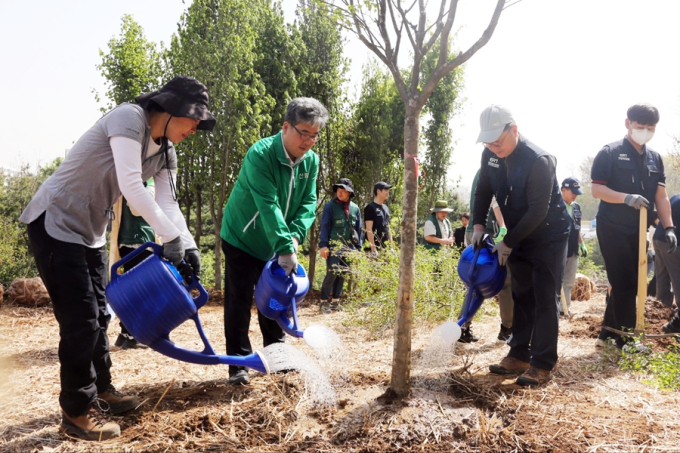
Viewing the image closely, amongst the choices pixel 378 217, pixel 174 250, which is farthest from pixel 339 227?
pixel 174 250

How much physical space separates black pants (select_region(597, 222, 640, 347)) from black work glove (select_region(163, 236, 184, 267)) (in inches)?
135

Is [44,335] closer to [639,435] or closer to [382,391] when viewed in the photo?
[382,391]

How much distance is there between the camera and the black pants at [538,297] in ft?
11.0

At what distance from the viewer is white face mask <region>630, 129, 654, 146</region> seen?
4.11 m

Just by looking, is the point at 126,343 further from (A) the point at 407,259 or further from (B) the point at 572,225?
(B) the point at 572,225

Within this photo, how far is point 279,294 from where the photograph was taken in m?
2.92

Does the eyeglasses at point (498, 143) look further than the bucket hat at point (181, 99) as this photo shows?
Yes

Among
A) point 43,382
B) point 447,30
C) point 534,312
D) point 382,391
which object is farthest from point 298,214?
point 43,382

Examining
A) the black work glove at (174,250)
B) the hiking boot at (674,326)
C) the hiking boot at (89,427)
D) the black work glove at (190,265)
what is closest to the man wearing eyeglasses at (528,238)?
the black work glove at (190,265)

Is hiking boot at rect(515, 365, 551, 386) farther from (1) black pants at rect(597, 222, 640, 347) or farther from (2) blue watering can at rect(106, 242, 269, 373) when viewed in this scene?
(2) blue watering can at rect(106, 242, 269, 373)

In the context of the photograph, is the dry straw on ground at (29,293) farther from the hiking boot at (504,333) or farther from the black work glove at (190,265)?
the hiking boot at (504,333)

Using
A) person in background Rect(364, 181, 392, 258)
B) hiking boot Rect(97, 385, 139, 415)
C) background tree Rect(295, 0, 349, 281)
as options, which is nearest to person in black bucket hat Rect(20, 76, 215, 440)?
hiking boot Rect(97, 385, 139, 415)

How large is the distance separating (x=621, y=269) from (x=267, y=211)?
9.86 ft

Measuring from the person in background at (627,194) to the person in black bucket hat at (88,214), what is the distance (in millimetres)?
3308
